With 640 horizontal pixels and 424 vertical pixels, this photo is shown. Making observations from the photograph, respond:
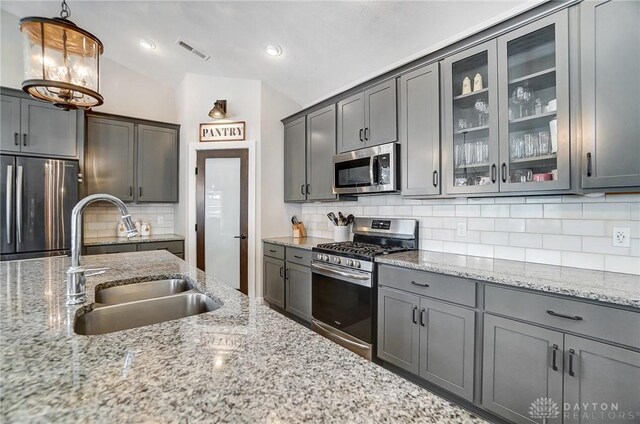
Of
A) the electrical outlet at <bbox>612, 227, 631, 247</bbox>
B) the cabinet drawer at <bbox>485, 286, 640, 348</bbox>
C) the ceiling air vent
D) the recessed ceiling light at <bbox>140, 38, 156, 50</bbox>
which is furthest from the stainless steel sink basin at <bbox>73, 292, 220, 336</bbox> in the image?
the recessed ceiling light at <bbox>140, 38, 156, 50</bbox>

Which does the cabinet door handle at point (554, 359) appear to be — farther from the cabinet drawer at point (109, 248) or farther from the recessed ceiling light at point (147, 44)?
the recessed ceiling light at point (147, 44)

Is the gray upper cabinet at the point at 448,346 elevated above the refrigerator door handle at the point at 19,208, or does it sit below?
below

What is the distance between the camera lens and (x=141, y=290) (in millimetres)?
1562

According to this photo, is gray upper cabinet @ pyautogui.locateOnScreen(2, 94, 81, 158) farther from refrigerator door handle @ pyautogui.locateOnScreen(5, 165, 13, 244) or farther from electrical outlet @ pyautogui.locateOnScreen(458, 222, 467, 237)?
electrical outlet @ pyautogui.locateOnScreen(458, 222, 467, 237)

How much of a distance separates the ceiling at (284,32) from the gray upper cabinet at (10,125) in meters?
1.12

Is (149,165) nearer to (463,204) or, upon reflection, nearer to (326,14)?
(326,14)

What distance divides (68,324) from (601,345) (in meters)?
2.11

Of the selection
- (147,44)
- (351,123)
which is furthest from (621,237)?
(147,44)

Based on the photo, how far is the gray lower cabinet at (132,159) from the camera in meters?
3.57

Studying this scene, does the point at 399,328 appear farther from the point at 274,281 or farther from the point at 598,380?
the point at 274,281

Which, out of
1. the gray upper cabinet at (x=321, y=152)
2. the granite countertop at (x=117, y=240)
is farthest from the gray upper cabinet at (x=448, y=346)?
the granite countertop at (x=117, y=240)

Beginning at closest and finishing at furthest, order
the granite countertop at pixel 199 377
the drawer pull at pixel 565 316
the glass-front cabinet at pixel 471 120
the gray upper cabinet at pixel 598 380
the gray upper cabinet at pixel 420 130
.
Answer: the granite countertop at pixel 199 377 < the gray upper cabinet at pixel 598 380 < the drawer pull at pixel 565 316 < the glass-front cabinet at pixel 471 120 < the gray upper cabinet at pixel 420 130

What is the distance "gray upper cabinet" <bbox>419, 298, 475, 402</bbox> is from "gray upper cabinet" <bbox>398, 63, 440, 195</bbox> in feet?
2.99

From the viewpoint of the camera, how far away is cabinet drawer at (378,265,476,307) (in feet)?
5.84
